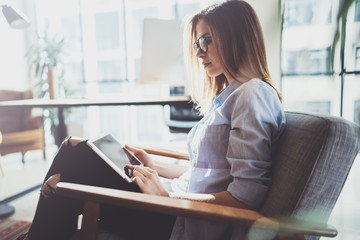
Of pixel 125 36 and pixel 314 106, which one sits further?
Answer: pixel 314 106

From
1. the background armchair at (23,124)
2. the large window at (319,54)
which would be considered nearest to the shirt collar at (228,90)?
the background armchair at (23,124)

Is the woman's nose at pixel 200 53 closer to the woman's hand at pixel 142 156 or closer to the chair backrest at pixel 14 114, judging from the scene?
the woman's hand at pixel 142 156

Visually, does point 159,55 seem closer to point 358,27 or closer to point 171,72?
point 171,72

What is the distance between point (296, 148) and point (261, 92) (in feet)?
0.61

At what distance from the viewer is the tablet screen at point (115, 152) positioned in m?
0.99

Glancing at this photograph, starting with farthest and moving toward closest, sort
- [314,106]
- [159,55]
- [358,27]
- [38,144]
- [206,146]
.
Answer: [314,106] → [358,27] → [38,144] → [159,55] → [206,146]

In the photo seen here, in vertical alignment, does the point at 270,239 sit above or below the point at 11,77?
below

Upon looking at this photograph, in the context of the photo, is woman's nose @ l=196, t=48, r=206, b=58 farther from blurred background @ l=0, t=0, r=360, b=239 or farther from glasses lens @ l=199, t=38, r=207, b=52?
blurred background @ l=0, t=0, r=360, b=239

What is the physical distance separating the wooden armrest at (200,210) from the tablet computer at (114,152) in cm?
19

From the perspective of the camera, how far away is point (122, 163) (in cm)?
102

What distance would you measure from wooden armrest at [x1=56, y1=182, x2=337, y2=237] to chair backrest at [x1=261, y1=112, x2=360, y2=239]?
56 millimetres

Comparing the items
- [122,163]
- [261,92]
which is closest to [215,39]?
[261,92]

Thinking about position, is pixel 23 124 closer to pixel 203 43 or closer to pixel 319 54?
pixel 203 43

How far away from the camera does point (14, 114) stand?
3377 millimetres
